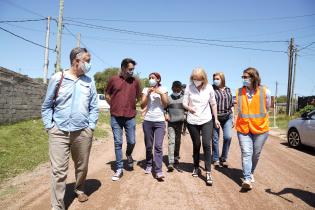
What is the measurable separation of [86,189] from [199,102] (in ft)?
8.16

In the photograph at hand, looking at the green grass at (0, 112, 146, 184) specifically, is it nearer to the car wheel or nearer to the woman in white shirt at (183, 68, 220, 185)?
the woman in white shirt at (183, 68, 220, 185)

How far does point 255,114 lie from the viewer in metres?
5.64

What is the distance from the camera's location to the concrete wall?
1198 centimetres

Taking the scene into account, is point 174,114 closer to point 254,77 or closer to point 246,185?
point 254,77

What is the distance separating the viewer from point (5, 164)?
691 cm

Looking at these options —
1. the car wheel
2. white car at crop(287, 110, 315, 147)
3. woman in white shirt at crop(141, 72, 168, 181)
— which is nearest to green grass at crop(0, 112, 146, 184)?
woman in white shirt at crop(141, 72, 168, 181)

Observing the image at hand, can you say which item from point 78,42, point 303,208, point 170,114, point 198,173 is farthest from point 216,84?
point 78,42

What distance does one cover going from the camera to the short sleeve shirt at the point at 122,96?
6055mm

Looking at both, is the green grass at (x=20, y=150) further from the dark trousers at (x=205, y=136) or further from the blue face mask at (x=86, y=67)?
the dark trousers at (x=205, y=136)

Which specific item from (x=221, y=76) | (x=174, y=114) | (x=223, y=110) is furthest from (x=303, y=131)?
(x=174, y=114)

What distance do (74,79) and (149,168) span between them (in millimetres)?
2800

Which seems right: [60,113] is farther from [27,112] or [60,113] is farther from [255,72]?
[27,112]

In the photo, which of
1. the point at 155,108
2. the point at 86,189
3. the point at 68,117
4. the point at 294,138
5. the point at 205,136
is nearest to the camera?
the point at 68,117

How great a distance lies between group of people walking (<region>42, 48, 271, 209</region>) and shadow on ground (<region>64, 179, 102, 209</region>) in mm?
182
